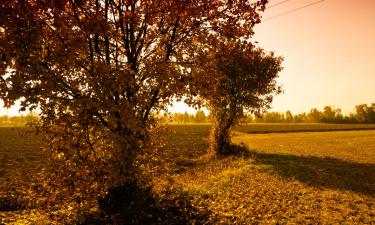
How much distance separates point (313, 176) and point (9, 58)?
20453mm

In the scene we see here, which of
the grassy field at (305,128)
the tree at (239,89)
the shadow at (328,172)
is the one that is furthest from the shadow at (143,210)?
the grassy field at (305,128)

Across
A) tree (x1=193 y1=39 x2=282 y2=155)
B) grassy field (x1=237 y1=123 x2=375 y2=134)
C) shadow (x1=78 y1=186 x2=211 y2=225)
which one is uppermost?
tree (x1=193 y1=39 x2=282 y2=155)

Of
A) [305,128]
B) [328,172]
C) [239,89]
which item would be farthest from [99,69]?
[305,128]

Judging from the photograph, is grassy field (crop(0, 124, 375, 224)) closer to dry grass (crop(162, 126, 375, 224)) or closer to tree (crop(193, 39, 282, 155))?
dry grass (crop(162, 126, 375, 224))

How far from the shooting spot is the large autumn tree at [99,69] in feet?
42.7

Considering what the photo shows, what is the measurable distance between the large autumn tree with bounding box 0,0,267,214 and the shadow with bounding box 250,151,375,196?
11.3 metres

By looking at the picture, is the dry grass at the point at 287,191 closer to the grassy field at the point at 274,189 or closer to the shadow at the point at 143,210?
the grassy field at the point at 274,189

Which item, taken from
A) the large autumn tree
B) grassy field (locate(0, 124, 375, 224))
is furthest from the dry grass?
the large autumn tree

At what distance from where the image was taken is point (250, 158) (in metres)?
33.3

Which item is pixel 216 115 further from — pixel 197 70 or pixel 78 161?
pixel 78 161

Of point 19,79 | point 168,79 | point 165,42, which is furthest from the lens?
point 165,42

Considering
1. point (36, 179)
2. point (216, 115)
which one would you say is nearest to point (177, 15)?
point (36, 179)

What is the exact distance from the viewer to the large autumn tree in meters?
13.0

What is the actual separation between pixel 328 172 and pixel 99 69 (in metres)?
19.6
